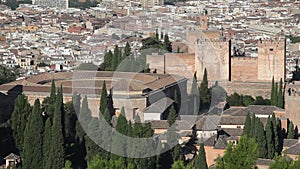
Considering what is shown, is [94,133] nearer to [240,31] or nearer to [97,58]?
[97,58]

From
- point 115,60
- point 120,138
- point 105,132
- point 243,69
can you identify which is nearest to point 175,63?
point 115,60

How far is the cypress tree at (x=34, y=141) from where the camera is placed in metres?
11.8

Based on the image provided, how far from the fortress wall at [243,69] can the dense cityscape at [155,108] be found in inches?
0.8

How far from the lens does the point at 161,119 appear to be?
14484mm

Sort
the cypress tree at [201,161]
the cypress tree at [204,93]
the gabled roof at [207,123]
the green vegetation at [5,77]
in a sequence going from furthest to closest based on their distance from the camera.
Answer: the green vegetation at [5,77]
the cypress tree at [204,93]
the gabled roof at [207,123]
the cypress tree at [201,161]

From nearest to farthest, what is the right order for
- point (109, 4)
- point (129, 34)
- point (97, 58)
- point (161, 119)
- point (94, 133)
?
point (94, 133) → point (161, 119) → point (97, 58) → point (129, 34) → point (109, 4)

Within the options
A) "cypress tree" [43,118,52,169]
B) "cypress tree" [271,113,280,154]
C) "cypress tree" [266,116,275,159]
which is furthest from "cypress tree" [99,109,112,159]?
"cypress tree" [271,113,280,154]

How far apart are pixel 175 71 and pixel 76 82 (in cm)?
282

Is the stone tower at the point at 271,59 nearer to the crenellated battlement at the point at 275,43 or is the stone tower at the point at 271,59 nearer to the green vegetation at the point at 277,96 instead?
the crenellated battlement at the point at 275,43

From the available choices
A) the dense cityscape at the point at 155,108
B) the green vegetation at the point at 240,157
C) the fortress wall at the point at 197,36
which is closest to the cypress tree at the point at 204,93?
the dense cityscape at the point at 155,108

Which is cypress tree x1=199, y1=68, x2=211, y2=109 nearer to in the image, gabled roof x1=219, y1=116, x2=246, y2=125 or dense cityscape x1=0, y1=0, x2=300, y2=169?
dense cityscape x1=0, y1=0, x2=300, y2=169

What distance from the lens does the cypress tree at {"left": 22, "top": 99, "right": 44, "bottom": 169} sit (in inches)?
466

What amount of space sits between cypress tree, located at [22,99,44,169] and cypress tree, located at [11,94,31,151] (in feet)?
2.30

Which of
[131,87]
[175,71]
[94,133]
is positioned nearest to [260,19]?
[175,71]
